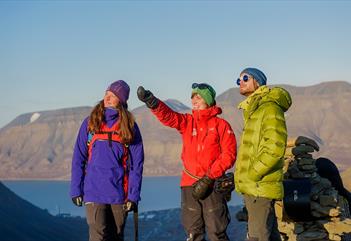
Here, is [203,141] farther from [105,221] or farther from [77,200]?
[77,200]

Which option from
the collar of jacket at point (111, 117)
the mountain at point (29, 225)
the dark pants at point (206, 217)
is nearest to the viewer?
the collar of jacket at point (111, 117)

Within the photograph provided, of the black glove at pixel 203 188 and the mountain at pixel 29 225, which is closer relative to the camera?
the black glove at pixel 203 188

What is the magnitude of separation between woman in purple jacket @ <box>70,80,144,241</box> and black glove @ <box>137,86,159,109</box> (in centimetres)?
25

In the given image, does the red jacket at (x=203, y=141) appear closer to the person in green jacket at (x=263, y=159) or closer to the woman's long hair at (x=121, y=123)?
the woman's long hair at (x=121, y=123)

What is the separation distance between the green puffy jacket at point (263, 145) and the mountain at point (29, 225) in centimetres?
10160

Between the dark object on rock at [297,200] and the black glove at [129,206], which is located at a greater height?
the black glove at [129,206]

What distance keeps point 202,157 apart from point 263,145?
1263 millimetres

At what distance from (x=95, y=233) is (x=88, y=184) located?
0.53m

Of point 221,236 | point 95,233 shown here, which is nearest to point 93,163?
point 95,233

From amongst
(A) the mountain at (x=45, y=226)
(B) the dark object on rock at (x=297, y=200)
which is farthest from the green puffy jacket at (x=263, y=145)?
(A) the mountain at (x=45, y=226)

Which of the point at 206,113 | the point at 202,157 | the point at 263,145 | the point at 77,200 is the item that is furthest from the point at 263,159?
the point at 77,200

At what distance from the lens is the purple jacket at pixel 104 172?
242 inches

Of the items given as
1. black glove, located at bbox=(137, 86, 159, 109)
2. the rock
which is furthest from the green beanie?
the rock

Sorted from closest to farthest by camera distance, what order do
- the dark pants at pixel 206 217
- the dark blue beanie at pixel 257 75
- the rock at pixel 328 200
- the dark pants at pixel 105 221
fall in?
the dark pants at pixel 105 221 < the dark blue beanie at pixel 257 75 < the dark pants at pixel 206 217 < the rock at pixel 328 200
